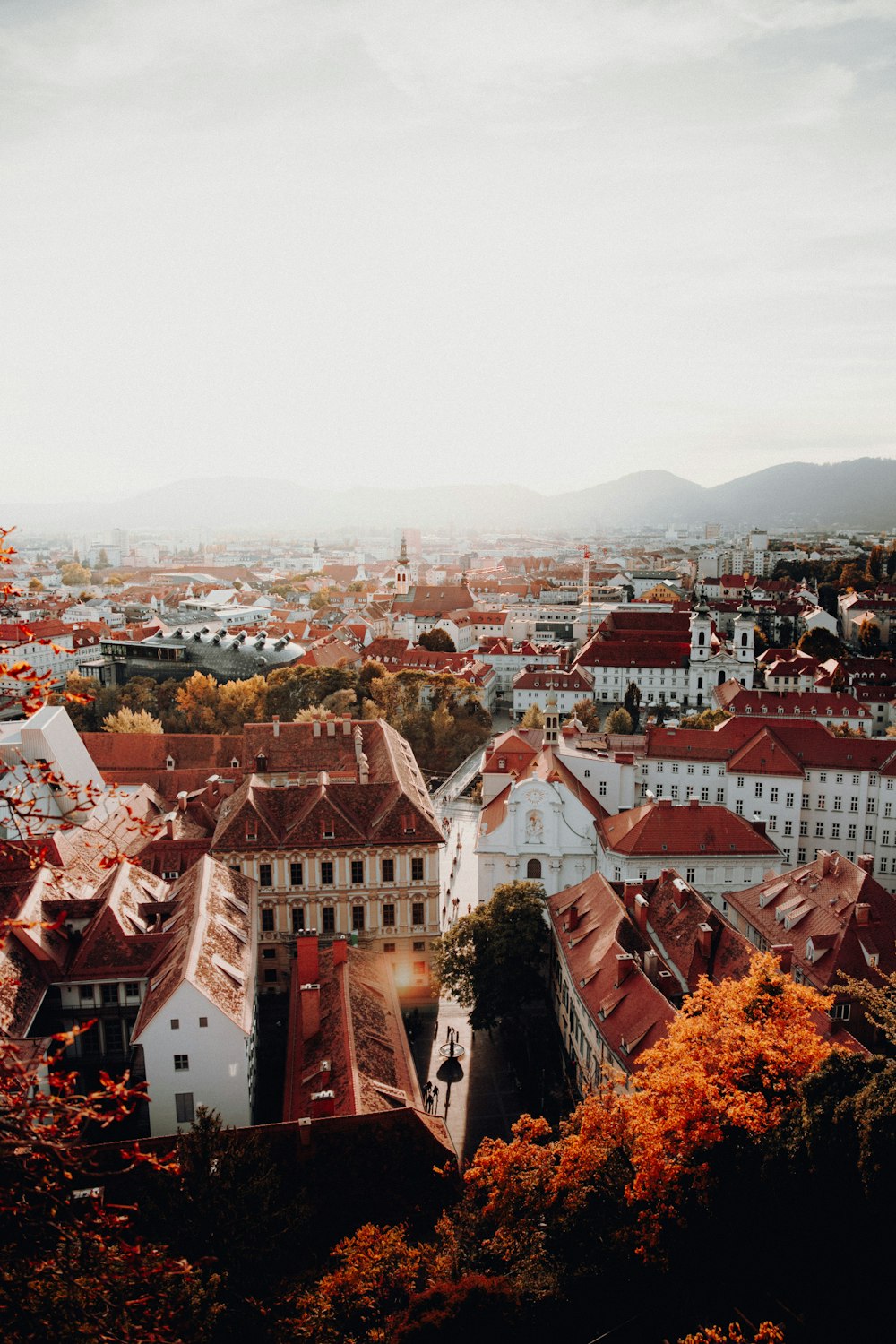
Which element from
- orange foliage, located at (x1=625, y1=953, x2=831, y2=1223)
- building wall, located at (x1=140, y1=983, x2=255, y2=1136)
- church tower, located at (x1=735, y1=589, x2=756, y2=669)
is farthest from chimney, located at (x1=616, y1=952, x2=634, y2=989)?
church tower, located at (x1=735, y1=589, x2=756, y2=669)

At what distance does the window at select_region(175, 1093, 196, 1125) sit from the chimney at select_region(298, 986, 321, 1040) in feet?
9.56

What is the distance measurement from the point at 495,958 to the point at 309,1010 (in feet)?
21.0

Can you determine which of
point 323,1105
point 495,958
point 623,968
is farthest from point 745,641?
point 323,1105

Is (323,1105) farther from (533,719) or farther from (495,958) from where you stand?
(533,719)

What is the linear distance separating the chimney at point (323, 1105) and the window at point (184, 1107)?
3575 mm

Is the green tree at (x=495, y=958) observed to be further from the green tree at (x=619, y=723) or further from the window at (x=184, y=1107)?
the green tree at (x=619, y=723)

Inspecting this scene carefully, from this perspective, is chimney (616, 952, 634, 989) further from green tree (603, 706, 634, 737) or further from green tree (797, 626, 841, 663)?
green tree (797, 626, 841, 663)

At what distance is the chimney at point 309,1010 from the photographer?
23047 millimetres

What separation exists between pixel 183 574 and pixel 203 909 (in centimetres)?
17613

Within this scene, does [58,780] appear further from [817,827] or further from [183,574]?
[183,574]

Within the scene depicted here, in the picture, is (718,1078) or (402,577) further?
(402,577)

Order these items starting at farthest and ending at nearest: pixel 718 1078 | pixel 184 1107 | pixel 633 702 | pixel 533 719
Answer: pixel 633 702 → pixel 533 719 → pixel 184 1107 → pixel 718 1078

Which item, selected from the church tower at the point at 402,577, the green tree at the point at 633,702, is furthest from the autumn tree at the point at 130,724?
the church tower at the point at 402,577

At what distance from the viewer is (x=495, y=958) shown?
27.7 meters
